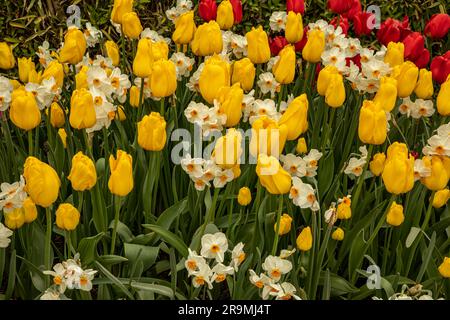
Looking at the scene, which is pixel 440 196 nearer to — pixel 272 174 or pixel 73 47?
pixel 272 174

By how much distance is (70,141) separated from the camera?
93.6 inches

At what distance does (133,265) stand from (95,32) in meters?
1.23

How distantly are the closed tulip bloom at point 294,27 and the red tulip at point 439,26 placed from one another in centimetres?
58

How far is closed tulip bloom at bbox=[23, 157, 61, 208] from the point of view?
5.54 feet

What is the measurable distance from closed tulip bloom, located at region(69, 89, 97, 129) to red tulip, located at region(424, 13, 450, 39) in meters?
1.47

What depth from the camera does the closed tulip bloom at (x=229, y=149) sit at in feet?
5.70

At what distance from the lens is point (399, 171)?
72.4 inches

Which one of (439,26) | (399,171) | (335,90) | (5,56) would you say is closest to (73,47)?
(5,56)

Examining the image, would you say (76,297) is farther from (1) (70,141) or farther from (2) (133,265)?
(1) (70,141)

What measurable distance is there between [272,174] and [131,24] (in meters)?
1.08

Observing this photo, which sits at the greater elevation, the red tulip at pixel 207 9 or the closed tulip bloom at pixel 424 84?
the red tulip at pixel 207 9

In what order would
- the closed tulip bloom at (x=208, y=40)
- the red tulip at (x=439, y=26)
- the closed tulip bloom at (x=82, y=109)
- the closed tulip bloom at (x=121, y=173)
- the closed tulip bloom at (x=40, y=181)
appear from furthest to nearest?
the red tulip at (x=439, y=26) → the closed tulip bloom at (x=208, y=40) → the closed tulip bloom at (x=82, y=109) → the closed tulip bloom at (x=121, y=173) → the closed tulip bloom at (x=40, y=181)

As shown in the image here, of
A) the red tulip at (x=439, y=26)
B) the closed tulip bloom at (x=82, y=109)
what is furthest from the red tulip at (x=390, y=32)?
the closed tulip bloom at (x=82, y=109)

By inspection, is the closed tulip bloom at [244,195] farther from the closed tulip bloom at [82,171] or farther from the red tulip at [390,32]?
the red tulip at [390,32]
